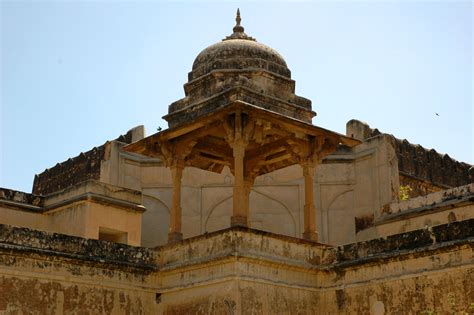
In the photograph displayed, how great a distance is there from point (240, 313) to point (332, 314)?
5.54ft

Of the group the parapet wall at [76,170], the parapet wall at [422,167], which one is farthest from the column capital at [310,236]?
the parapet wall at [76,170]

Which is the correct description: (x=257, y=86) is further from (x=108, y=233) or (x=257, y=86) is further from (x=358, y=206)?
(x=358, y=206)

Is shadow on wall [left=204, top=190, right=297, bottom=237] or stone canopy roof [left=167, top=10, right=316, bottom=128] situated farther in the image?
shadow on wall [left=204, top=190, right=297, bottom=237]

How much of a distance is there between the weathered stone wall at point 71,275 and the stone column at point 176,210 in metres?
0.53

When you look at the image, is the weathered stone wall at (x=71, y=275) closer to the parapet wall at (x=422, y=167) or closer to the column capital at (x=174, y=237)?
the column capital at (x=174, y=237)

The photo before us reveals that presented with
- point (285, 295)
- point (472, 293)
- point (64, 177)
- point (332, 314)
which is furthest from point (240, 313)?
point (64, 177)

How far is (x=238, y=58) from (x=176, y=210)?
2.76 m

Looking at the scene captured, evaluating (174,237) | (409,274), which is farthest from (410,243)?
(174,237)

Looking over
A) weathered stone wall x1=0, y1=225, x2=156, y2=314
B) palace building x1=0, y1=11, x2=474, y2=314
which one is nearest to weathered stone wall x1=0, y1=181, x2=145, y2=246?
palace building x1=0, y1=11, x2=474, y2=314

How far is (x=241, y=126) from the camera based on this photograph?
38.2 feet

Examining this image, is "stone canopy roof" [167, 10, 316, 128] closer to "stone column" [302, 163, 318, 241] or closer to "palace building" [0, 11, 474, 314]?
"palace building" [0, 11, 474, 314]

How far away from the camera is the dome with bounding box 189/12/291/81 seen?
42.0 ft

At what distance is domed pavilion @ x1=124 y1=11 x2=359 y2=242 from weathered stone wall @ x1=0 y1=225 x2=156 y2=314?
1.00 m

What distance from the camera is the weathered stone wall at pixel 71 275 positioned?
1041 cm
